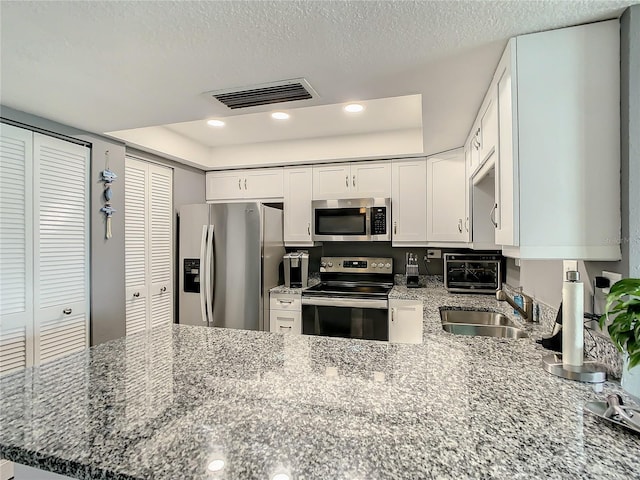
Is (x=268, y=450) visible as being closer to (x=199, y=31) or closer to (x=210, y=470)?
(x=210, y=470)

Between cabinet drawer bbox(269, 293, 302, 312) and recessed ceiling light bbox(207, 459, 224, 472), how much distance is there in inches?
94.9

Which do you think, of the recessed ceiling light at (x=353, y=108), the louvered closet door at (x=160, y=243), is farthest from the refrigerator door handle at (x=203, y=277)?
the recessed ceiling light at (x=353, y=108)

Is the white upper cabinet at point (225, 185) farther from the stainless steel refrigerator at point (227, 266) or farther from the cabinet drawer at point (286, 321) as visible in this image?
the cabinet drawer at point (286, 321)

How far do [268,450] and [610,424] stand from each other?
85cm

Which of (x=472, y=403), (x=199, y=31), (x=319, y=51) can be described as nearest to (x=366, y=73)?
(x=319, y=51)

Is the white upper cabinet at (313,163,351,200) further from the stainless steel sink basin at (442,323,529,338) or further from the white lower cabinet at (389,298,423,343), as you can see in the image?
the stainless steel sink basin at (442,323,529,338)

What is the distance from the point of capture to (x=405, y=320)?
109 inches

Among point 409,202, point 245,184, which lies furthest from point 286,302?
point 409,202

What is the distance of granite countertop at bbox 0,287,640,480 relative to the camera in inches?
26.4

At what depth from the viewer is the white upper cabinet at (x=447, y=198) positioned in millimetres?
2805

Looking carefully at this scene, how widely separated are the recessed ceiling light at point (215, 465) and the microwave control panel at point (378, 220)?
2664mm

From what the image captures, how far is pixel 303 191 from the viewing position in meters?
3.46

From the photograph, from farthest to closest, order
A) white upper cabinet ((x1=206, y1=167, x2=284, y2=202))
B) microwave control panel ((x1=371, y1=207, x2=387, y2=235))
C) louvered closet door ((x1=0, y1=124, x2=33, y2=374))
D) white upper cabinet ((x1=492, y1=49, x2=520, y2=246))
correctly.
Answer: white upper cabinet ((x1=206, y1=167, x2=284, y2=202)) < microwave control panel ((x1=371, y1=207, x2=387, y2=235)) < louvered closet door ((x1=0, y1=124, x2=33, y2=374)) < white upper cabinet ((x1=492, y1=49, x2=520, y2=246))

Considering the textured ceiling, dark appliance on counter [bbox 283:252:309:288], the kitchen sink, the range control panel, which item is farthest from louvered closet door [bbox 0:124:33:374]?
the kitchen sink
